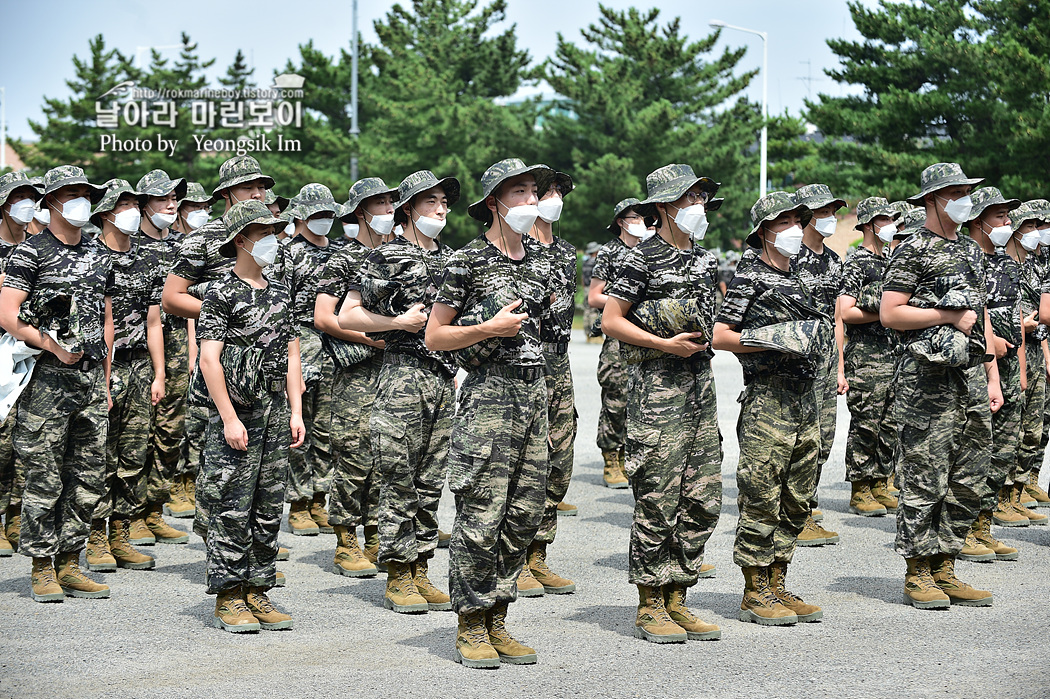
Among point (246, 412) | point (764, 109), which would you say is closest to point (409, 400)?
point (246, 412)

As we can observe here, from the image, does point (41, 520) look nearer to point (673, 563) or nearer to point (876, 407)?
point (673, 563)

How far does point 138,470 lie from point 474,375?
3492 millimetres

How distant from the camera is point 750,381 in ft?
22.7

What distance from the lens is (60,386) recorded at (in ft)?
23.9

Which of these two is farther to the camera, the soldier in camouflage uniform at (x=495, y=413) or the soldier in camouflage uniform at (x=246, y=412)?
the soldier in camouflage uniform at (x=246, y=412)

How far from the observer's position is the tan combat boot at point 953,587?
7227mm

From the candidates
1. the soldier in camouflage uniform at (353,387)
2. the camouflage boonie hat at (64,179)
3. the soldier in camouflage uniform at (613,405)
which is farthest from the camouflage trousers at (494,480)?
the soldier in camouflage uniform at (613,405)

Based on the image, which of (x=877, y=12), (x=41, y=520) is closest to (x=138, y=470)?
(x=41, y=520)

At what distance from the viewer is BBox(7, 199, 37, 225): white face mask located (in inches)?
323

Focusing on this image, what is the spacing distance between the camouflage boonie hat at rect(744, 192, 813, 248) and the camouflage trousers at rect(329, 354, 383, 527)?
2785 mm

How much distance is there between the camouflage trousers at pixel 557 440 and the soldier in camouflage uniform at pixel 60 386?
2.79 m

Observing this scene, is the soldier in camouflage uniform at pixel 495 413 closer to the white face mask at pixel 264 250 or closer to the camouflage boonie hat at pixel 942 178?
the white face mask at pixel 264 250

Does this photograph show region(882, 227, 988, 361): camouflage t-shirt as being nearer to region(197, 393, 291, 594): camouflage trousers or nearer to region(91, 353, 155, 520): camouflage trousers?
region(197, 393, 291, 594): camouflage trousers

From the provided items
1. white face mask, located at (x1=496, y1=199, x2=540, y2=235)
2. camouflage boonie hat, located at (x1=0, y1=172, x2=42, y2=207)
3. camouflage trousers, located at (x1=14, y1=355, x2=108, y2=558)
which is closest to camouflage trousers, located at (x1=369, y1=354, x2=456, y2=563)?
white face mask, located at (x1=496, y1=199, x2=540, y2=235)
